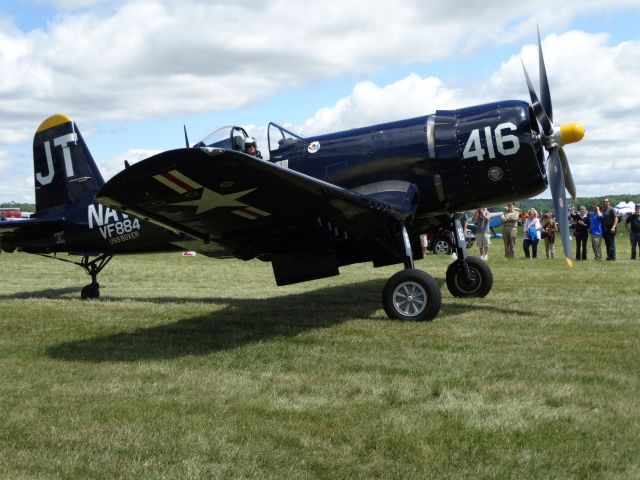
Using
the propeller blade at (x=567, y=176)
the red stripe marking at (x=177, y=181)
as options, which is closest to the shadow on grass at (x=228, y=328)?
the red stripe marking at (x=177, y=181)

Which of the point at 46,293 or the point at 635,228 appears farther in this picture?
the point at 635,228

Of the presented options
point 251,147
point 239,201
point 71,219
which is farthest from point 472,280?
point 71,219

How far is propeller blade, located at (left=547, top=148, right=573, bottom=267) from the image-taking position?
8.30m

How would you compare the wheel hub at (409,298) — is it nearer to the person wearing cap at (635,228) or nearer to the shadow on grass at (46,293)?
the shadow on grass at (46,293)

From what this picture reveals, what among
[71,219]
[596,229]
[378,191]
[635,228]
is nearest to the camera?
[378,191]

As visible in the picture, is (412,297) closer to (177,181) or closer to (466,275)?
(466,275)

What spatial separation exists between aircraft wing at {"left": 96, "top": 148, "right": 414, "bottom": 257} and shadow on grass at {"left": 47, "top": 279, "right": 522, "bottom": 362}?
3.12ft

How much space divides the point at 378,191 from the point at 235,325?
2.37 m

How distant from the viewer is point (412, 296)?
24.8ft

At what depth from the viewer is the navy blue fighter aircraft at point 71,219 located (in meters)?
10.3

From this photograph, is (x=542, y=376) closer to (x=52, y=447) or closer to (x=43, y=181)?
(x=52, y=447)

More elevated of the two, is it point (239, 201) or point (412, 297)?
point (239, 201)

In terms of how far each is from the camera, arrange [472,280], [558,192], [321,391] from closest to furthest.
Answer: [321,391], [558,192], [472,280]

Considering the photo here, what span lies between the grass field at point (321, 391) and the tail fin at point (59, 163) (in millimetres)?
2574
